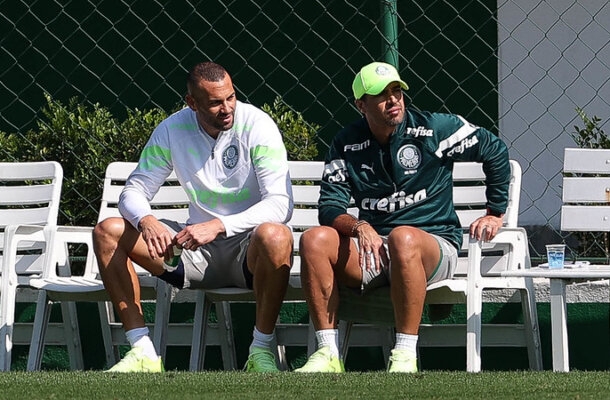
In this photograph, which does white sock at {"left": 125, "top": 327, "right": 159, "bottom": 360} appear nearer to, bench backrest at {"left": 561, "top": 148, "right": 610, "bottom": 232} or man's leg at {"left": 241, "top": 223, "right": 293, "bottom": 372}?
man's leg at {"left": 241, "top": 223, "right": 293, "bottom": 372}

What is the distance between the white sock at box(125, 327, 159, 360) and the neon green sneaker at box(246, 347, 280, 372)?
378 millimetres

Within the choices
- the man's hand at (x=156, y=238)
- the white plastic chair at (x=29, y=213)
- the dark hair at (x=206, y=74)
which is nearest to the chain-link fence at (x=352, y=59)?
the white plastic chair at (x=29, y=213)

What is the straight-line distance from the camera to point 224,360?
620 centimetres

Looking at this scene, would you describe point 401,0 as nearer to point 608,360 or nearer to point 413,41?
point 413,41

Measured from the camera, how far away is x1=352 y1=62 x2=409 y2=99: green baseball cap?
5605 mm

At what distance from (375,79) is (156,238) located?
1077 millimetres

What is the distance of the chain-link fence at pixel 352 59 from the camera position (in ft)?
26.2

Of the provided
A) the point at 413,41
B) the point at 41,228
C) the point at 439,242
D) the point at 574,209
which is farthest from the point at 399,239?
the point at 413,41

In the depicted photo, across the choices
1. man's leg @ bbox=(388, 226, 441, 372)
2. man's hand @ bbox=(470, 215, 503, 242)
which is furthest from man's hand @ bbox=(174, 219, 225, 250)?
man's hand @ bbox=(470, 215, 503, 242)

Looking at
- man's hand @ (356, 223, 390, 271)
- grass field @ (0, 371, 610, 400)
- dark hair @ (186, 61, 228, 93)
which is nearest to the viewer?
grass field @ (0, 371, 610, 400)

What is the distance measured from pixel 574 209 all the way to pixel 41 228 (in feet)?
7.45

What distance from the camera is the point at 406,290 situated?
5.23 metres

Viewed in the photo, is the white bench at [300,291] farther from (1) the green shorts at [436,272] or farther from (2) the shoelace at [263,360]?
(2) the shoelace at [263,360]

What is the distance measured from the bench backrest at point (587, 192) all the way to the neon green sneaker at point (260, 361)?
142cm
